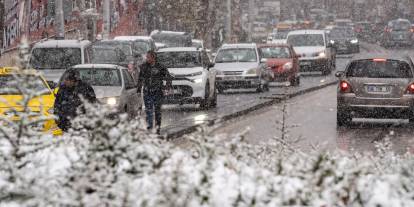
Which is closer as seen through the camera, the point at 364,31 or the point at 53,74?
the point at 53,74

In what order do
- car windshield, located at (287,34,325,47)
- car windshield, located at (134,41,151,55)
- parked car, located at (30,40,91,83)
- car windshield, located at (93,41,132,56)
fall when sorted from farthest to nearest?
car windshield, located at (287,34,325,47), car windshield, located at (134,41,151,55), car windshield, located at (93,41,132,56), parked car, located at (30,40,91,83)

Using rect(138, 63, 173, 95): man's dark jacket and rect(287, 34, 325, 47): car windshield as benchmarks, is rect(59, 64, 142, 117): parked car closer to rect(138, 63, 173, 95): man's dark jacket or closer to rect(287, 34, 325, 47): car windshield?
rect(138, 63, 173, 95): man's dark jacket

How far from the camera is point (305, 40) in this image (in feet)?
156

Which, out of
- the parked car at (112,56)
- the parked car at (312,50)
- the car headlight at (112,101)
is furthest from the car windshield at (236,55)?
the car headlight at (112,101)

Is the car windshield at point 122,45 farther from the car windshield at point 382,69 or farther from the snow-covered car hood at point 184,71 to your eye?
the car windshield at point 382,69

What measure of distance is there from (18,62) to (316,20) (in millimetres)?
117657

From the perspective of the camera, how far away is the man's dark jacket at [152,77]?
20.0 metres

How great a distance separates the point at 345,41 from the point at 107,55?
120 feet

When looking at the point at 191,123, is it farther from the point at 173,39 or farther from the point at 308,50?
the point at 173,39

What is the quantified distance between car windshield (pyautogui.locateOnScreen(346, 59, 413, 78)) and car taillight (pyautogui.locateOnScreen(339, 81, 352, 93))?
195 millimetres

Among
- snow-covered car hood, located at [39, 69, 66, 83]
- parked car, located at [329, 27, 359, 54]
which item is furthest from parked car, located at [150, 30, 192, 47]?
snow-covered car hood, located at [39, 69, 66, 83]

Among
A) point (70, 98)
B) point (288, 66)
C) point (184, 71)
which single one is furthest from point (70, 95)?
point (288, 66)

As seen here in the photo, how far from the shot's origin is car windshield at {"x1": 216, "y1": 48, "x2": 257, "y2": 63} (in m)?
35.2

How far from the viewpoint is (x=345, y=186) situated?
7.76m
